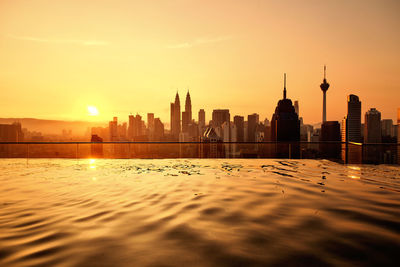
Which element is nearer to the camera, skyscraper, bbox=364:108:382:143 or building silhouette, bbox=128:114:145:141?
skyscraper, bbox=364:108:382:143

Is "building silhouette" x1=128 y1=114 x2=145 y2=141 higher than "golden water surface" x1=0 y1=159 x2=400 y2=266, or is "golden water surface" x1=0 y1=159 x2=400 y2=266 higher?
"building silhouette" x1=128 y1=114 x2=145 y2=141

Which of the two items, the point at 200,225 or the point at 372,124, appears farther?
the point at 372,124

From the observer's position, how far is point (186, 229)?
3.09m

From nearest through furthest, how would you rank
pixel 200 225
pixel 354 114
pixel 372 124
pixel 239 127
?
pixel 200 225, pixel 372 124, pixel 239 127, pixel 354 114

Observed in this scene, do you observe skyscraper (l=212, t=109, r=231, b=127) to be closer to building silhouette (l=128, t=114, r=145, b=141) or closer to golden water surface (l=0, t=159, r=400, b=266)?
building silhouette (l=128, t=114, r=145, b=141)

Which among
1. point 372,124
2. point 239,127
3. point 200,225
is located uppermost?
point 372,124

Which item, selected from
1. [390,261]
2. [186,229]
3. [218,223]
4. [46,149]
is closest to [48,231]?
[186,229]

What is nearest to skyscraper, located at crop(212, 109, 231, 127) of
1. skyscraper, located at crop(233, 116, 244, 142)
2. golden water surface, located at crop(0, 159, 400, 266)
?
skyscraper, located at crop(233, 116, 244, 142)

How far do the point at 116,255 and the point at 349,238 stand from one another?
9.09 feet

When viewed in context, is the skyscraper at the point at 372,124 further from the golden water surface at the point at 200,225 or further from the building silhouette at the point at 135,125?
the golden water surface at the point at 200,225

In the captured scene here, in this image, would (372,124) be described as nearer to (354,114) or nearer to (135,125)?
(354,114)

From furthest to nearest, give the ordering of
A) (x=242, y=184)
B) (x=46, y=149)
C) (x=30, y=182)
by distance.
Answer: (x=46, y=149), (x=30, y=182), (x=242, y=184)

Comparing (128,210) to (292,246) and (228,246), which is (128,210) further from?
(292,246)

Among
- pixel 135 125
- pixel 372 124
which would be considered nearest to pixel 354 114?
pixel 372 124
